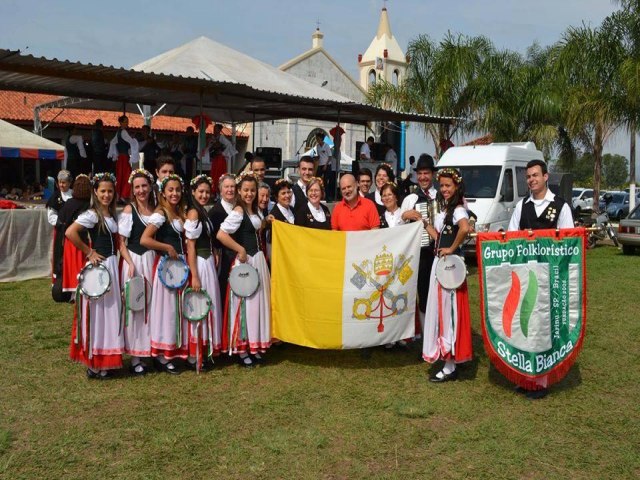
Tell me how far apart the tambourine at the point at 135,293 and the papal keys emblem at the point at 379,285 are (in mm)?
1747

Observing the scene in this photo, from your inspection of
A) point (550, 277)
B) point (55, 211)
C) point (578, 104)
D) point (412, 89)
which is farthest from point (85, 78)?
point (578, 104)

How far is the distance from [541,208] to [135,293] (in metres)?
3.35

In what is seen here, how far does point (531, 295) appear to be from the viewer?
5.03m

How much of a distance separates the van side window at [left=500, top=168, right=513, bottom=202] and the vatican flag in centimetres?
754

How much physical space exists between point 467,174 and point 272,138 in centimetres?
2282

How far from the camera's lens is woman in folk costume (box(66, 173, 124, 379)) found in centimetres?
535

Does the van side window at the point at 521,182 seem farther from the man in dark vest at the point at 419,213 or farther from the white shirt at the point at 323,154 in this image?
the man in dark vest at the point at 419,213

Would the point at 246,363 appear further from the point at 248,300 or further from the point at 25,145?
the point at 25,145

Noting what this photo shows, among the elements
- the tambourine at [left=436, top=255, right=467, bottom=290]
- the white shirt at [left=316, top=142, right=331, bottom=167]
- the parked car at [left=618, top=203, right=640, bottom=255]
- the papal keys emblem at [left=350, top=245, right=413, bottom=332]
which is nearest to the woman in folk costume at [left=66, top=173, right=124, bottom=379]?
the papal keys emblem at [left=350, top=245, right=413, bottom=332]

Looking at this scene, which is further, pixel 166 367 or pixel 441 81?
pixel 441 81

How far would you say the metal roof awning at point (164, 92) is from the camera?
992 centimetres

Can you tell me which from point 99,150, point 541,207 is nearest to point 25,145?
point 99,150

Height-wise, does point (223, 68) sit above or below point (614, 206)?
above

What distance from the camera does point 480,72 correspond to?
66.2 feet
